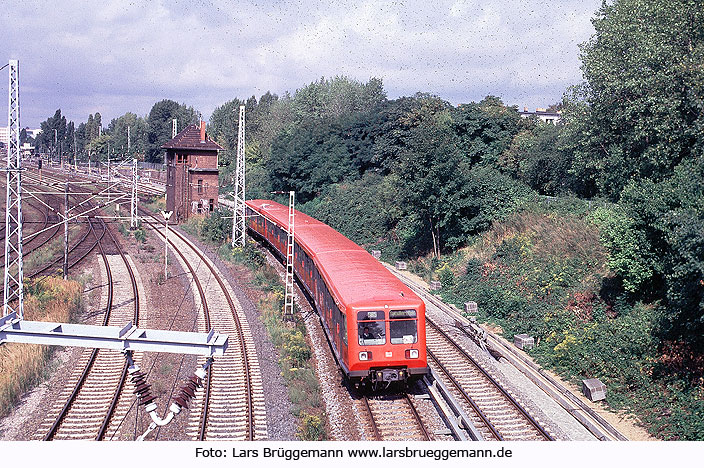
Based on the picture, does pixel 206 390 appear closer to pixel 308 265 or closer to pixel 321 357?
pixel 321 357

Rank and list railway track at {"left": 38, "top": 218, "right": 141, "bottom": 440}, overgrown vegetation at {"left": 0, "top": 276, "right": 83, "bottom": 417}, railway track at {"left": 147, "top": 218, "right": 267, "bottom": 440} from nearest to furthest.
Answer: railway track at {"left": 38, "top": 218, "right": 141, "bottom": 440} → railway track at {"left": 147, "top": 218, "right": 267, "bottom": 440} → overgrown vegetation at {"left": 0, "top": 276, "right": 83, "bottom": 417}

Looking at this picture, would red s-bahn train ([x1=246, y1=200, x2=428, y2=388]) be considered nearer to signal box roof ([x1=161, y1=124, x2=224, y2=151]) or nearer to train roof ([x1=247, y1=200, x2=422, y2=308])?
train roof ([x1=247, y1=200, x2=422, y2=308])

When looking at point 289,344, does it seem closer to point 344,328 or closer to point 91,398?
point 344,328

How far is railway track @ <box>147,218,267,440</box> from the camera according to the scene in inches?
503

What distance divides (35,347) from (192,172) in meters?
33.0

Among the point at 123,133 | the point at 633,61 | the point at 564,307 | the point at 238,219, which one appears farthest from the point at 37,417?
the point at 123,133

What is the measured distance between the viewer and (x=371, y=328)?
14062 millimetres

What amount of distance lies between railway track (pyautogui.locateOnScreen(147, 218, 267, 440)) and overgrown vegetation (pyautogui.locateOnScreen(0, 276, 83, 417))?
4.28m

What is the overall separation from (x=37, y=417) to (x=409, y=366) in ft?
28.3

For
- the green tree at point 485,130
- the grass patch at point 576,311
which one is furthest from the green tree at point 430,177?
the green tree at point 485,130

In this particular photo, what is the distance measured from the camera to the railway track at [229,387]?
1277cm

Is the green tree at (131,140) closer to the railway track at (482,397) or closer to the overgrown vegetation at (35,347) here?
the overgrown vegetation at (35,347)

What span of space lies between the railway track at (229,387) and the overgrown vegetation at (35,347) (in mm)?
4277

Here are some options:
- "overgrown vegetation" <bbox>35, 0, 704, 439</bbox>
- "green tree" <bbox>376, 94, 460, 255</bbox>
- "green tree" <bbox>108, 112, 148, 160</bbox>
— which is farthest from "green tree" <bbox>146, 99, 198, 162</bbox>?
"green tree" <bbox>376, 94, 460, 255</bbox>
